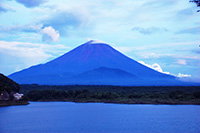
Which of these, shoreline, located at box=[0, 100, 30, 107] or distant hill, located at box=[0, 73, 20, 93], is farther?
distant hill, located at box=[0, 73, 20, 93]

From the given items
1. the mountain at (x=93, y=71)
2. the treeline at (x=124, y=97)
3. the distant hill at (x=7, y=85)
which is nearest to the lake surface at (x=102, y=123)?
the distant hill at (x=7, y=85)

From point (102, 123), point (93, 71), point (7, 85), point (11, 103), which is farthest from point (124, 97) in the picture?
point (93, 71)

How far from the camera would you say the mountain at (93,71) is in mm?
132800

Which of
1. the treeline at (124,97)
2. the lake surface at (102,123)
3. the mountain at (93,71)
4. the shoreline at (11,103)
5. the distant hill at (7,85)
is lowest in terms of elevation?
the lake surface at (102,123)

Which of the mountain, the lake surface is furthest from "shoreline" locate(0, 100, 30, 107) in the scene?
the mountain

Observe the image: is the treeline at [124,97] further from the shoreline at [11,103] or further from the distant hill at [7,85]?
the shoreline at [11,103]

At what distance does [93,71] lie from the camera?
137750mm

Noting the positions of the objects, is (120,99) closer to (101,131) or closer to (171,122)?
(171,122)

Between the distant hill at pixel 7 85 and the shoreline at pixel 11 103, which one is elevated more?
the distant hill at pixel 7 85

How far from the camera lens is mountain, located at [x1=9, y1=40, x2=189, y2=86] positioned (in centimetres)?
13280

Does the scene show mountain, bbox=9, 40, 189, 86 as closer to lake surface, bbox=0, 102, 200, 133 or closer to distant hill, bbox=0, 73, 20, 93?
distant hill, bbox=0, 73, 20, 93

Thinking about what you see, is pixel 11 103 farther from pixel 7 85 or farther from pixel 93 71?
pixel 93 71

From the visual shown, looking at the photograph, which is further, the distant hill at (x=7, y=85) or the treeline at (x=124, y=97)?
the treeline at (x=124, y=97)

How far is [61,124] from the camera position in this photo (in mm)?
25047
